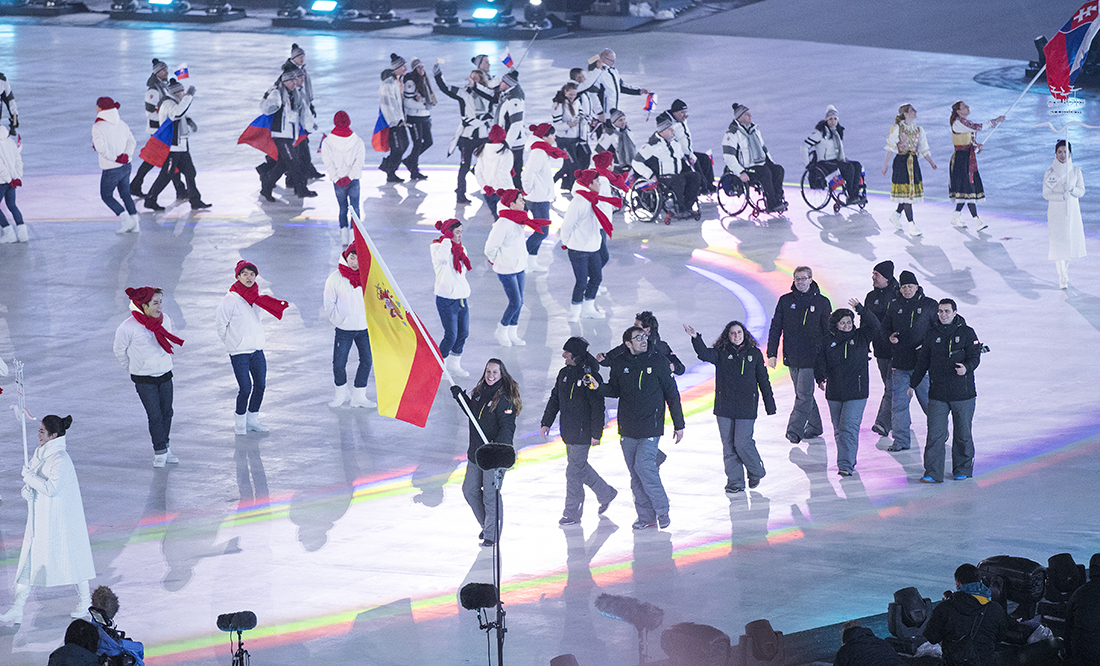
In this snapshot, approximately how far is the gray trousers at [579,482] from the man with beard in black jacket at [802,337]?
7.86ft

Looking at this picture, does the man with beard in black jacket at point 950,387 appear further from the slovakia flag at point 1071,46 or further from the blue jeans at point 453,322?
the slovakia flag at point 1071,46

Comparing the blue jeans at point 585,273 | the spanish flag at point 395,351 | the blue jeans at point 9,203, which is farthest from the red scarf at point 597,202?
the blue jeans at point 9,203

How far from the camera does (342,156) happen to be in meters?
19.8

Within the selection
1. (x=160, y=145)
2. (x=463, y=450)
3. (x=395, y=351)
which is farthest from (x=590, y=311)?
(x=160, y=145)

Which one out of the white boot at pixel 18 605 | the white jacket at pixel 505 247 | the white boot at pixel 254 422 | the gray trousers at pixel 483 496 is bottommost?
the white boot at pixel 18 605

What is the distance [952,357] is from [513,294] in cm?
535

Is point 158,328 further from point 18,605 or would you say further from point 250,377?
point 18,605

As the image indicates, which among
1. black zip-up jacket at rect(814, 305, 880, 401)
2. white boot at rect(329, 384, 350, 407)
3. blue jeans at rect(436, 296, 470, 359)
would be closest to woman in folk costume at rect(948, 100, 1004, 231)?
black zip-up jacket at rect(814, 305, 880, 401)

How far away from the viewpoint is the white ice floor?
1017 cm

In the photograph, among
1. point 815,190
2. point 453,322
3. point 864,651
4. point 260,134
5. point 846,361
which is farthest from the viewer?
point 815,190

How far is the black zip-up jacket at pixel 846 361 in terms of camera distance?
1230 cm

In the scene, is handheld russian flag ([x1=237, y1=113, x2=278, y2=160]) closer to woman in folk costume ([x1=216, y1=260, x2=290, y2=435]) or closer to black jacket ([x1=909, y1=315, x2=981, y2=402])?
woman in folk costume ([x1=216, y1=260, x2=290, y2=435])

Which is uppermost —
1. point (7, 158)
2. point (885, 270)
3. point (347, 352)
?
point (7, 158)

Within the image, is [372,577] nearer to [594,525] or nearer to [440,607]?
[440,607]
